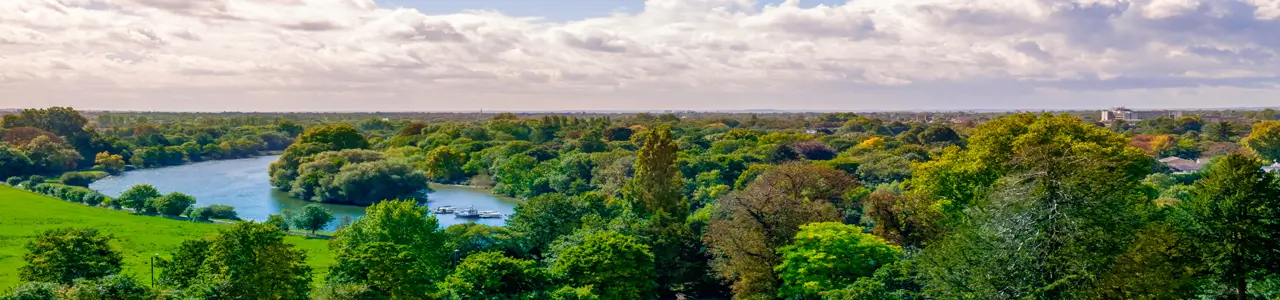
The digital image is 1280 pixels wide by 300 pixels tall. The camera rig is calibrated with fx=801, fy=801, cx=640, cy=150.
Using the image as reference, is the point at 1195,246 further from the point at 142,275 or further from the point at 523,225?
the point at 142,275

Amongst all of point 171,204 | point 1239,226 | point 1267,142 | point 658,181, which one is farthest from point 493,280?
point 1267,142

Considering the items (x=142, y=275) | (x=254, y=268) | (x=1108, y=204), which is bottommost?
(x=142, y=275)

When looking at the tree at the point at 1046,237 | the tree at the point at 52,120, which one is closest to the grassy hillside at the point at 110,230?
the tree at the point at 1046,237

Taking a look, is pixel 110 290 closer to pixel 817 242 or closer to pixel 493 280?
pixel 493 280

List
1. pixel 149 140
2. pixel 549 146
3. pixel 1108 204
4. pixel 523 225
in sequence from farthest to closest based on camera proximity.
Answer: pixel 149 140 < pixel 549 146 < pixel 523 225 < pixel 1108 204

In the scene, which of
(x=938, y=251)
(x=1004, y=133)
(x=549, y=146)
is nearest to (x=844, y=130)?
(x=549, y=146)

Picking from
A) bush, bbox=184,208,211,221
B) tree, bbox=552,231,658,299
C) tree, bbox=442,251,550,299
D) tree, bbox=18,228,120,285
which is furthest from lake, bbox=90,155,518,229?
tree, bbox=18,228,120,285

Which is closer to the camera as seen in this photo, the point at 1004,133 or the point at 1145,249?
the point at 1145,249
